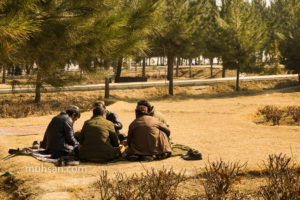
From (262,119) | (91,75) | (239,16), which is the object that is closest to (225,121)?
(262,119)

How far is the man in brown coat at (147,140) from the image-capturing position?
7234mm

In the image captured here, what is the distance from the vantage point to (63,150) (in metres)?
7.41

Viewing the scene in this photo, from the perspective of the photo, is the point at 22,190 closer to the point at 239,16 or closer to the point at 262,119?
the point at 262,119

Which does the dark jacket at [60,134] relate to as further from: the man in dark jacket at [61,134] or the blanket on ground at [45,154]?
the blanket on ground at [45,154]

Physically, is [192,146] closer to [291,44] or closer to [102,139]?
[102,139]

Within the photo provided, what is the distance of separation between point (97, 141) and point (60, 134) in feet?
2.67

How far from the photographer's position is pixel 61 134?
7340 millimetres

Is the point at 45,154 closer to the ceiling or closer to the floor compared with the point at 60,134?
closer to the floor

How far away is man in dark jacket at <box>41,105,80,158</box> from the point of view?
23.9 feet

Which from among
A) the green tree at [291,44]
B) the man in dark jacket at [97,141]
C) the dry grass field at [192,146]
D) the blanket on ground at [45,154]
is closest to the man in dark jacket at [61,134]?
the blanket on ground at [45,154]

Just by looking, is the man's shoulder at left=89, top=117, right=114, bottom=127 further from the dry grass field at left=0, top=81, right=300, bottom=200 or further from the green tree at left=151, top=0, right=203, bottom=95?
the green tree at left=151, top=0, right=203, bottom=95

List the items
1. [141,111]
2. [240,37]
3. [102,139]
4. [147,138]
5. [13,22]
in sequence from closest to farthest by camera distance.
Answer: [13,22], [102,139], [147,138], [141,111], [240,37]

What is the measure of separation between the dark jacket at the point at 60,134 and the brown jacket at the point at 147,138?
1.26 metres

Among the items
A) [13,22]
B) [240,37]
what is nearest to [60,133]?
[13,22]
